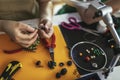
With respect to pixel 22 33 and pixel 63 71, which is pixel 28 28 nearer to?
pixel 22 33

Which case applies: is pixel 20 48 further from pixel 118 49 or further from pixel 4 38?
pixel 118 49

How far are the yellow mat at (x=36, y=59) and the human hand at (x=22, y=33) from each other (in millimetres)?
47

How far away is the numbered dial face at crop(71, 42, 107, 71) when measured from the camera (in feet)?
2.83

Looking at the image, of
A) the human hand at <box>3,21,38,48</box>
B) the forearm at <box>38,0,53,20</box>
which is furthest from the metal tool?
the human hand at <box>3,21,38,48</box>

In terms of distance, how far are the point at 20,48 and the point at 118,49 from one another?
355 millimetres

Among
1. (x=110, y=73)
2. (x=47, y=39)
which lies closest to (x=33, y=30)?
(x=47, y=39)

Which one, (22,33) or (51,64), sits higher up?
(22,33)

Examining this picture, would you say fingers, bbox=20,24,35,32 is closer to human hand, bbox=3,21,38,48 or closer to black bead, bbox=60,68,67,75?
human hand, bbox=3,21,38,48

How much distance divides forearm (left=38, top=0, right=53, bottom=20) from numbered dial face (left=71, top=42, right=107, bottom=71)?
0.58ft

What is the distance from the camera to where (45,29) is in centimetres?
89

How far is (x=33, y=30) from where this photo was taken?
2.74ft

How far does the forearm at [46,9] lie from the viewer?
3.21 ft

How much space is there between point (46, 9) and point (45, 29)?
14 centimetres

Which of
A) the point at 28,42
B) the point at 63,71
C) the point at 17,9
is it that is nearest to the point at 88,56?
the point at 63,71
